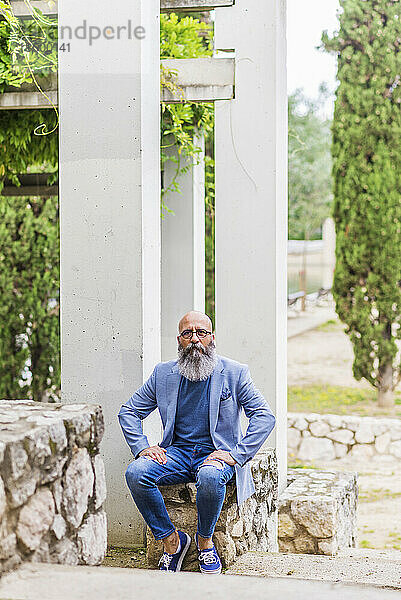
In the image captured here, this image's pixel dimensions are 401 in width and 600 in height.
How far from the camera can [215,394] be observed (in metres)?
3.81

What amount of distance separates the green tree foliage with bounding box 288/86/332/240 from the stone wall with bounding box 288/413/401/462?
14.0 metres

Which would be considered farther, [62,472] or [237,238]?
[237,238]

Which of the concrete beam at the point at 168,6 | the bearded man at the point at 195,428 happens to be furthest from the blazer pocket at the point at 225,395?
the concrete beam at the point at 168,6

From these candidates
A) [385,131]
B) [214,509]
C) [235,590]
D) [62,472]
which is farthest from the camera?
[385,131]

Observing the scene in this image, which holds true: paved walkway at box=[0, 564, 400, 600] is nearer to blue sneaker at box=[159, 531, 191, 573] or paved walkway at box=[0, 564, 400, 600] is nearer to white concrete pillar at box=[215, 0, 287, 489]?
blue sneaker at box=[159, 531, 191, 573]

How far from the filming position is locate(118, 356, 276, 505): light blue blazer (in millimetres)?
3736

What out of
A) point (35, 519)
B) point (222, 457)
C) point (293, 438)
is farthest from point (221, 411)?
point (293, 438)

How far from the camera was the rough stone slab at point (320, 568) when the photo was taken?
3.83m

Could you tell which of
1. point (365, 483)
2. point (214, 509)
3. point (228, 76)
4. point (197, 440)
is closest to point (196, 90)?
point (228, 76)

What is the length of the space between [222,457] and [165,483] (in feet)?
1.01

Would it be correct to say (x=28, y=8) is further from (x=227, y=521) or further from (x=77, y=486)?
(x=227, y=521)

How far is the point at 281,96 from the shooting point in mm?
5238

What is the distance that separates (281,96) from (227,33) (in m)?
0.53

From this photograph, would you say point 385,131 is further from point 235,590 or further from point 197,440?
point 235,590
